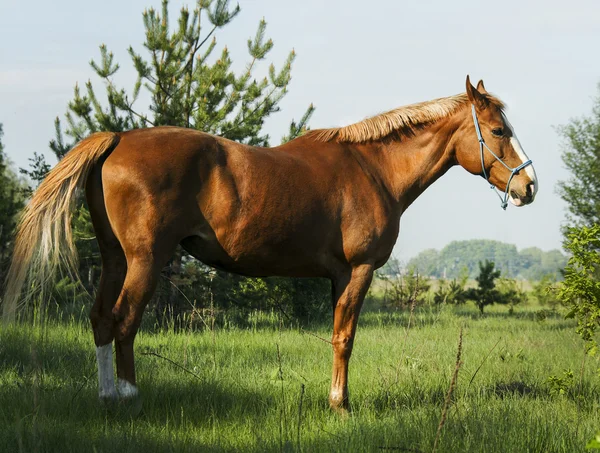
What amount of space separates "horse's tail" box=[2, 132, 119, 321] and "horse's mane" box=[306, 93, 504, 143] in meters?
1.81

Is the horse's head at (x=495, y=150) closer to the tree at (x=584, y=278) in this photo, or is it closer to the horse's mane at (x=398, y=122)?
the horse's mane at (x=398, y=122)

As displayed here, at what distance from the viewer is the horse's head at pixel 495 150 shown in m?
5.12

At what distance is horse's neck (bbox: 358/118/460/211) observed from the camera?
5.20 meters

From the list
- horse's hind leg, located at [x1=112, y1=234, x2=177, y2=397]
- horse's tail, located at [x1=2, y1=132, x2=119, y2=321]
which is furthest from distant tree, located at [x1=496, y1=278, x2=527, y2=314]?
horse's tail, located at [x1=2, y1=132, x2=119, y2=321]

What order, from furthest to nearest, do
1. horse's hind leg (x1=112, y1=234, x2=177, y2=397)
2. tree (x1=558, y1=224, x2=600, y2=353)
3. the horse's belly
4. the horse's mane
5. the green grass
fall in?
the horse's mane
tree (x1=558, y1=224, x2=600, y2=353)
the horse's belly
horse's hind leg (x1=112, y1=234, x2=177, y2=397)
the green grass

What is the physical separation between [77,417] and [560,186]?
35.1ft

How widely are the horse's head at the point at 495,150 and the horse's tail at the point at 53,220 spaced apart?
9.34 feet

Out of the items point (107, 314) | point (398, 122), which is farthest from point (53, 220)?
point (398, 122)

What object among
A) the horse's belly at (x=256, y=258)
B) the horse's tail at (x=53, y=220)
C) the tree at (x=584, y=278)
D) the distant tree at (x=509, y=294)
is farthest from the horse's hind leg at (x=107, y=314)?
the distant tree at (x=509, y=294)

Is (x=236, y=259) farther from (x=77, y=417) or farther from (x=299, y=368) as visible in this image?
(x=299, y=368)

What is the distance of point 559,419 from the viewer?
4555 millimetres

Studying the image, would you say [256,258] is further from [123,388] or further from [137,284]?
[123,388]

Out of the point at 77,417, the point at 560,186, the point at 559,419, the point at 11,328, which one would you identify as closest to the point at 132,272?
the point at 77,417

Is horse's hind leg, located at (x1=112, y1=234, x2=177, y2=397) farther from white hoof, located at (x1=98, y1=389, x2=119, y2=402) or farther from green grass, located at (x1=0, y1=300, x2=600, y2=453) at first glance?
green grass, located at (x1=0, y1=300, x2=600, y2=453)
